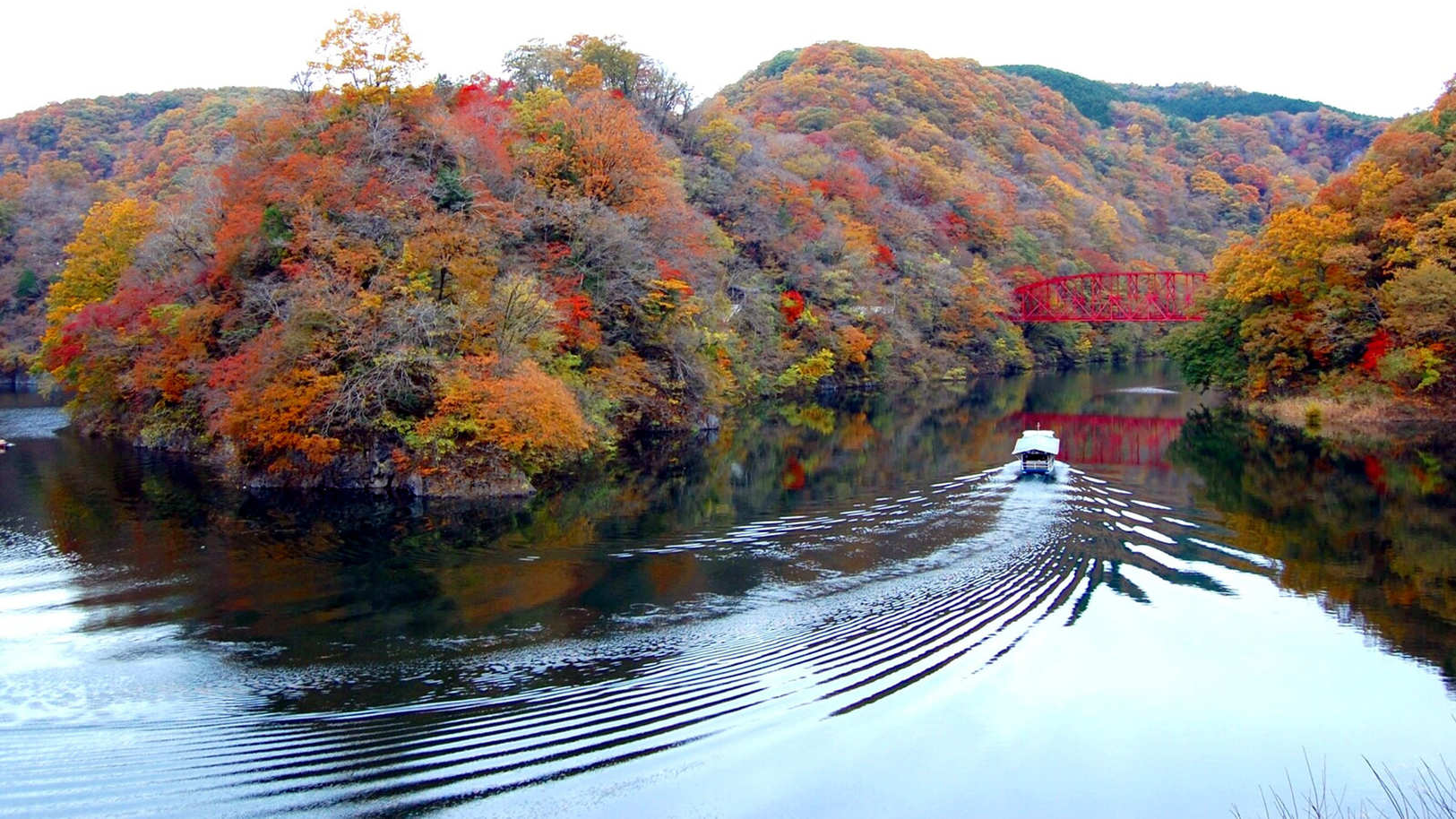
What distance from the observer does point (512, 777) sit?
11.7 metres

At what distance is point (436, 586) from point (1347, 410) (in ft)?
137

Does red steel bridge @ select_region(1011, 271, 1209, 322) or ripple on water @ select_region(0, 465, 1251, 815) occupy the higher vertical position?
red steel bridge @ select_region(1011, 271, 1209, 322)

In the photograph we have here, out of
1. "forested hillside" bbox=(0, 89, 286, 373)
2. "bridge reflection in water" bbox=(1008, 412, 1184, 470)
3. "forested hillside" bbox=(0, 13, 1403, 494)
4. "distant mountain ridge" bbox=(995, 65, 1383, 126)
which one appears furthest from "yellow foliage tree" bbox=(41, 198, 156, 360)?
"distant mountain ridge" bbox=(995, 65, 1383, 126)

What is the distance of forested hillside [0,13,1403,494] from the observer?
→ 97.5 feet

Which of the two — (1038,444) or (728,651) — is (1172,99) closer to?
(1038,444)

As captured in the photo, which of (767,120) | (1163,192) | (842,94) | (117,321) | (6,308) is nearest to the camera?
(117,321)

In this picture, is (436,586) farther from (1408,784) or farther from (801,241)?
(801,241)

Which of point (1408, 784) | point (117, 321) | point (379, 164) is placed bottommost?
point (1408, 784)

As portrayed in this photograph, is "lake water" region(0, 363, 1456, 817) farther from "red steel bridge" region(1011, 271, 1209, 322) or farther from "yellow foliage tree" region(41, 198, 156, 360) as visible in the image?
"red steel bridge" region(1011, 271, 1209, 322)

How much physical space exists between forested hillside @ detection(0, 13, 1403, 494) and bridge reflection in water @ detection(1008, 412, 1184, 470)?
Result: 15174mm

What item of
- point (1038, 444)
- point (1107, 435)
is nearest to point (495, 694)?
point (1038, 444)

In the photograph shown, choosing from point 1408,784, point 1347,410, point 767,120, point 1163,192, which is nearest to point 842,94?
point 767,120

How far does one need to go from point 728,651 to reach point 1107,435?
31.8m

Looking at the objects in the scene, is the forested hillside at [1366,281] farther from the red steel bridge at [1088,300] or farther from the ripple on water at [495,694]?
the ripple on water at [495,694]
